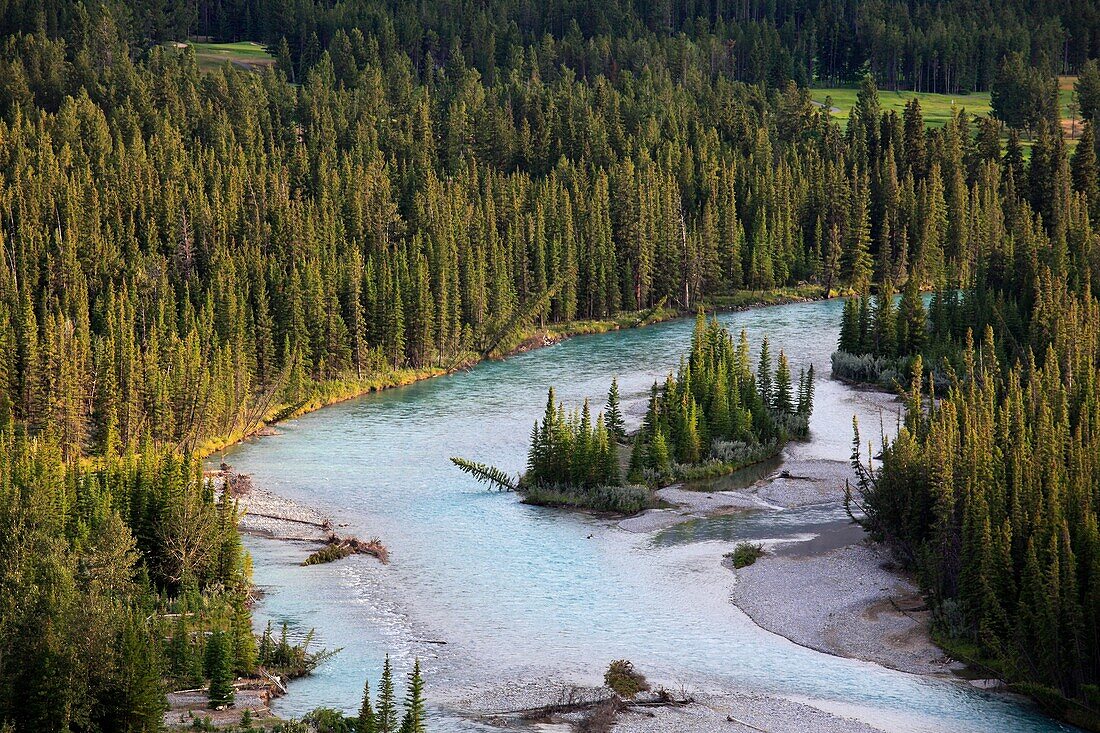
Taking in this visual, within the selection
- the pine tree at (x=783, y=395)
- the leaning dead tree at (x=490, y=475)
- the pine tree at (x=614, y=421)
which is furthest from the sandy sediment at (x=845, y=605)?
the pine tree at (x=783, y=395)

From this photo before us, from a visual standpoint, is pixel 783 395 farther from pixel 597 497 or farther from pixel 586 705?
pixel 586 705

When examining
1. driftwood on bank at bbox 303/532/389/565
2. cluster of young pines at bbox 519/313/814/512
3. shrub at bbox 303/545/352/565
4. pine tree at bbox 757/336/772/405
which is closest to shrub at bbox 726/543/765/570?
cluster of young pines at bbox 519/313/814/512

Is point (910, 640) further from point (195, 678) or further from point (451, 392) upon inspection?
point (451, 392)

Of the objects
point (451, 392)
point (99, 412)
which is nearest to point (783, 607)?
point (99, 412)

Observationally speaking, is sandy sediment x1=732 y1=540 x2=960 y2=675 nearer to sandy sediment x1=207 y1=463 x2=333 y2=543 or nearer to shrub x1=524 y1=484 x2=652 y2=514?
shrub x1=524 y1=484 x2=652 y2=514

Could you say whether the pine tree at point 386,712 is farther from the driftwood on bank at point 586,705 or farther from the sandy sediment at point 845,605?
the sandy sediment at point 845,605

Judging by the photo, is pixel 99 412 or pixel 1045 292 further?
pixel 1045 292
